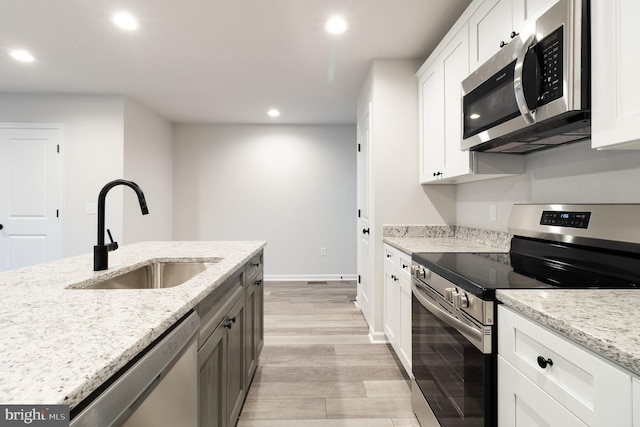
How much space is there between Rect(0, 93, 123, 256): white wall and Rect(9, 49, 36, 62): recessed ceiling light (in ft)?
2.71

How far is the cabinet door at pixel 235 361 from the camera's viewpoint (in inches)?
55.2

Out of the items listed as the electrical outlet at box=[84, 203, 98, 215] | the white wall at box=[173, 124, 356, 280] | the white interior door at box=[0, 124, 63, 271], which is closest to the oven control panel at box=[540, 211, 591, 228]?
the white wall at box=[173, 124, 356, 280]

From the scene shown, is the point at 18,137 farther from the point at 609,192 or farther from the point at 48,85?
the point at 609,192

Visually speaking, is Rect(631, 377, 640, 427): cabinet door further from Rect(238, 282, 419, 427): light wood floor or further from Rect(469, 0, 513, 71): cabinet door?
Rect(469, 0, 513, 71): cabinet door

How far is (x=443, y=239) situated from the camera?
96.3 inches

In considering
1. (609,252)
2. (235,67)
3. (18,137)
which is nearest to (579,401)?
(609,252)

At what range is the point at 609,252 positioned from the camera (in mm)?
1147

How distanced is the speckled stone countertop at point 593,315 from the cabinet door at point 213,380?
3.34 ft

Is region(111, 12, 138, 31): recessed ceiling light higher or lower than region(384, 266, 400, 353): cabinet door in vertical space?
higher

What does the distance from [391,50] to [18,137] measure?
170 inches

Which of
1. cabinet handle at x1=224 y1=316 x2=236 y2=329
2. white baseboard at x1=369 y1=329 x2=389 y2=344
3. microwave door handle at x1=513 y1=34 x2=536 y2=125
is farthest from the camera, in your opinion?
white baseboard at x1=369 y1=329 x2=389 y2=344

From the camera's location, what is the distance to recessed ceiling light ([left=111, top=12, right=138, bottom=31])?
2.13 meters

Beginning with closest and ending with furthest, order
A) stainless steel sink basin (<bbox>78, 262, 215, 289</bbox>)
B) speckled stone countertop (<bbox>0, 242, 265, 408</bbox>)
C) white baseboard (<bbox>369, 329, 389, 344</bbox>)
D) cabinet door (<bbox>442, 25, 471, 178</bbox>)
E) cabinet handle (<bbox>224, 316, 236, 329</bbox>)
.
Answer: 1. speckled stone countertop (<bbox>0, 242, 265, 408</bbox>)
2. cabinet handle (<bbox>224, 316, 236, 329</bbox>)
3. stainless steel sink basin (<bbox>78, 262, 215, 289</bbox>)
4. cabinet door (<bbox>442, 25, 471, 178</bbox>)
5. white baseboard (<bbox>369, 329, 389, 344</bbox>)

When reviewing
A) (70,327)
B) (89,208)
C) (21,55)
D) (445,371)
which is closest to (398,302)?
(445,371)
